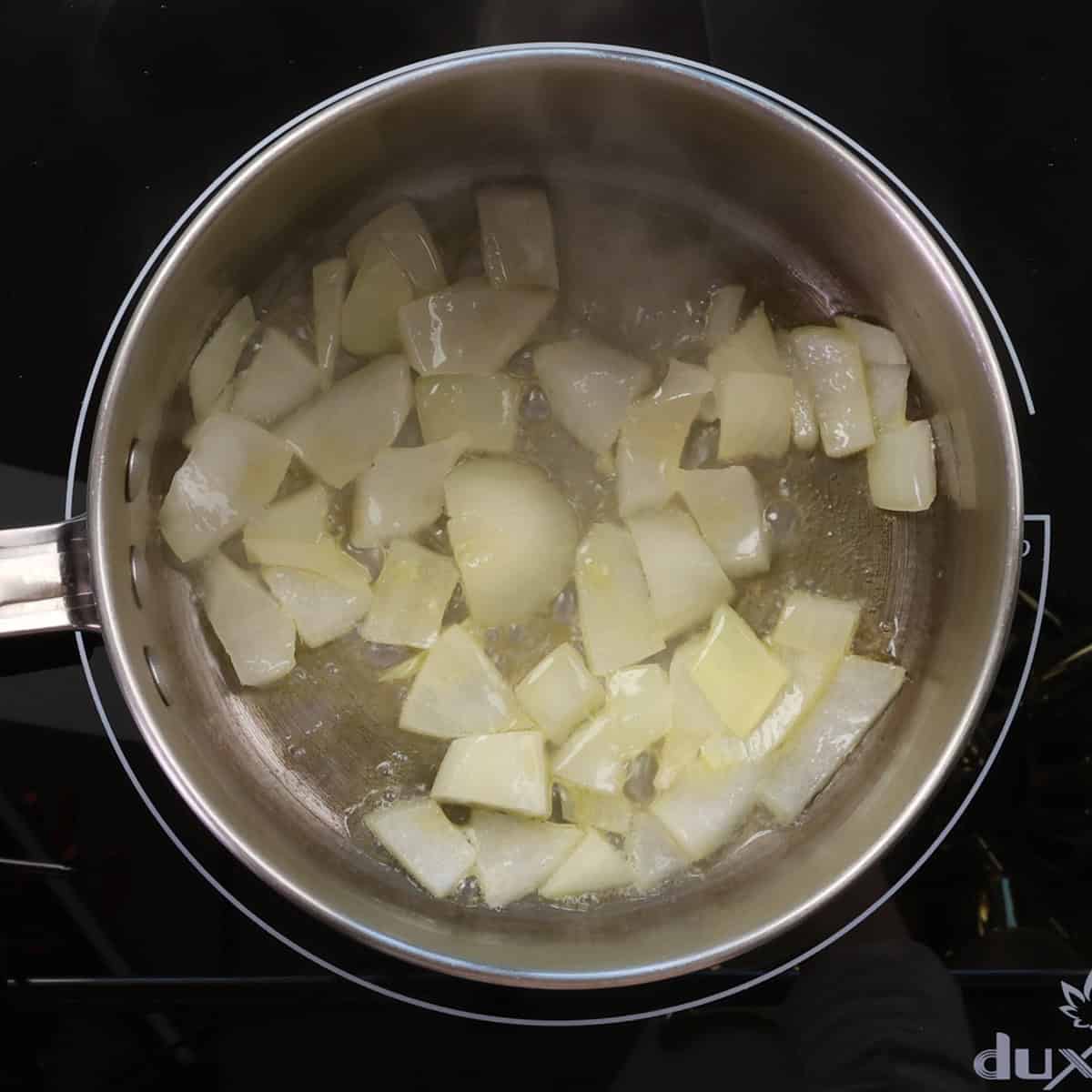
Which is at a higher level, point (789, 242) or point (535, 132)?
point (535, 132)

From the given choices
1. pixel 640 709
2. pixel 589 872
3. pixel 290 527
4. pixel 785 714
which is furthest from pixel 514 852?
pixel 290 527

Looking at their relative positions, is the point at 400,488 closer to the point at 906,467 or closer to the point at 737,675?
the point at 737,675

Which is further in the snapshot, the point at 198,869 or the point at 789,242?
the point at 789,242

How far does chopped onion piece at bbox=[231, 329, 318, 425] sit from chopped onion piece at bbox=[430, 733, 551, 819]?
419 millimetres

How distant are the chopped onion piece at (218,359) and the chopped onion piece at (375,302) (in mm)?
108

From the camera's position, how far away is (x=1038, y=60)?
3.14 feet

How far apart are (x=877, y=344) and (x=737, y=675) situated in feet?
1.27

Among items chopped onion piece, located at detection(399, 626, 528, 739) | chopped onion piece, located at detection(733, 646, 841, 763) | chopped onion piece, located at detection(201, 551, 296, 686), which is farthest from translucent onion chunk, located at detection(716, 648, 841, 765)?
chopped onion piece, located at detection(201, 551, 296, 686)

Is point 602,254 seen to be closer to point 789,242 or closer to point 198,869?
point 789,242

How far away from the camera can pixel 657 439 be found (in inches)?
40.9

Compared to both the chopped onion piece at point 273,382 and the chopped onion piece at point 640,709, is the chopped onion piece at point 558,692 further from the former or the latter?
the chopped onion piece at point 273,382

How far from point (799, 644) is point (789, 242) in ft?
1.50

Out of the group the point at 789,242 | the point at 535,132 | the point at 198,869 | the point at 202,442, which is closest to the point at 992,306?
the point at 789,242

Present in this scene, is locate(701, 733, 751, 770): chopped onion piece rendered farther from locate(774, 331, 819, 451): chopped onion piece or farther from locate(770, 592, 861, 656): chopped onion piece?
locate(774, 331, 819, 451): chopped onion piece
